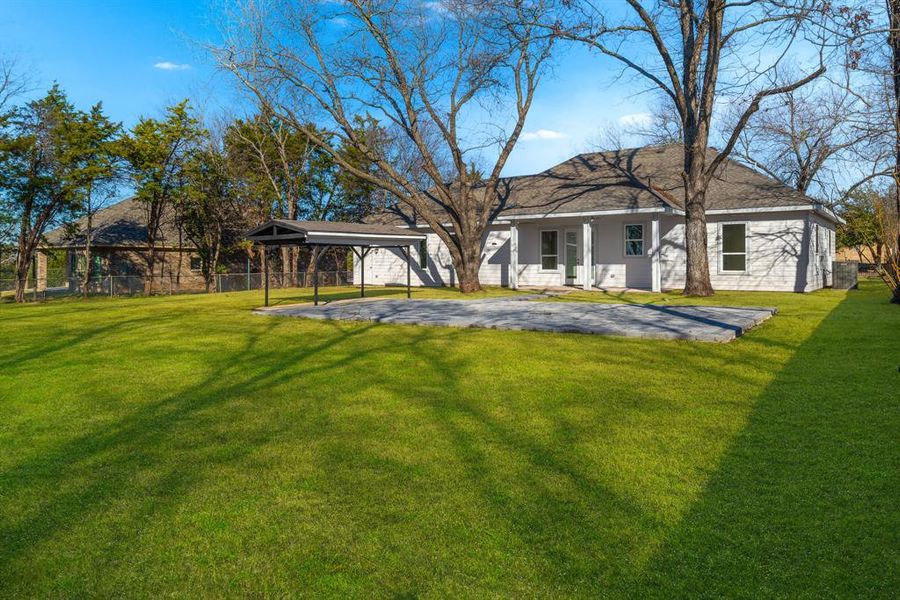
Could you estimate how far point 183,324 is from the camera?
12.6 metres

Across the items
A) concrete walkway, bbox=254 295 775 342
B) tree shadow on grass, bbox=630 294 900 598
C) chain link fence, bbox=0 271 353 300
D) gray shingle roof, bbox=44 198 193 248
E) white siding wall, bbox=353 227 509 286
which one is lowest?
tree shadow on grass, bbox=630 294 900 598

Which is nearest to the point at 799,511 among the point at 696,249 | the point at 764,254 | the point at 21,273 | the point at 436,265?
the point at 696,249

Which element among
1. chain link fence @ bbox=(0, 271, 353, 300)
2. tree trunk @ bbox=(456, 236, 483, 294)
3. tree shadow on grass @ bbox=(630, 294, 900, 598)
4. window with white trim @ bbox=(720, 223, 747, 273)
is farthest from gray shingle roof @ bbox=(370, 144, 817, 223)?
tree shadow on grass @ bbox=(630, 294, 900, 598)

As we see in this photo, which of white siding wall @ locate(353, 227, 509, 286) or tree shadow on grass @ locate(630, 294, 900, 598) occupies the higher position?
white siding wall @ locate(353, 227, 509, 286)

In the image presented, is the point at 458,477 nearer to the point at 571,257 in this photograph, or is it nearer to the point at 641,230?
the point at 641,230

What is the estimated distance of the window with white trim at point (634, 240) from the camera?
21.6 m

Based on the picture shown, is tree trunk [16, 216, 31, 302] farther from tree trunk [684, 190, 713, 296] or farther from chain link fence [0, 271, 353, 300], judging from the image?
tree trunk [684, 190, 713, 296]

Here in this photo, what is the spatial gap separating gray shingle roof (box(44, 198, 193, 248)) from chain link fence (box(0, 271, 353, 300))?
2600 millimetres

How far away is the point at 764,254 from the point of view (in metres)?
19.8

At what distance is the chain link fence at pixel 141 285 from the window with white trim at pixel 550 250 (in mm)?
12129

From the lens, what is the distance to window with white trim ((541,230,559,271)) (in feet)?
76.2

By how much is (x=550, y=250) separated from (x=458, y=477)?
20249mm

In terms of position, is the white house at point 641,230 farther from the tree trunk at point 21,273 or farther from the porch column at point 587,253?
the tree trunk at point 21,273

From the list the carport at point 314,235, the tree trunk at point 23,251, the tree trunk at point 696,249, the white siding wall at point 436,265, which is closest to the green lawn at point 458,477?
the carport at point 314,235
